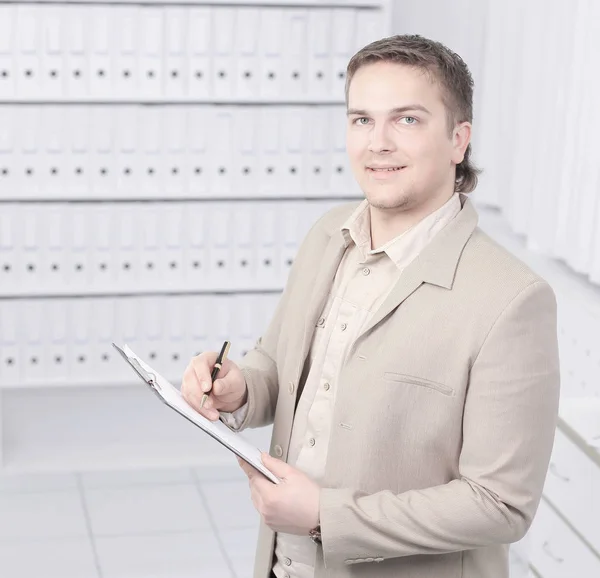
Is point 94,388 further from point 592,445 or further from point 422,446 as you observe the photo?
point 422,446

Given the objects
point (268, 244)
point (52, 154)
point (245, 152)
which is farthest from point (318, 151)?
point (52, 154)

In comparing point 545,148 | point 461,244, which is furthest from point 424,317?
point 545,148

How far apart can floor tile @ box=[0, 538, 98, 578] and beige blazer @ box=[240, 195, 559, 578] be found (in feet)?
6.29

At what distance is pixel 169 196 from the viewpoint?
3.69 meters

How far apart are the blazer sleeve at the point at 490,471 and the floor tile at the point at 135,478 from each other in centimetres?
A: 258

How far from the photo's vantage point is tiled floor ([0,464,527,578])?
10.9ft

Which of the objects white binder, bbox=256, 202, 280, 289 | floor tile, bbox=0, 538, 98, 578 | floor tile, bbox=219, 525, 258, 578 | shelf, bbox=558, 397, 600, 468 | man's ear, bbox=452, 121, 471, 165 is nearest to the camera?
man's ear, bbox=452, 121, 471, 165

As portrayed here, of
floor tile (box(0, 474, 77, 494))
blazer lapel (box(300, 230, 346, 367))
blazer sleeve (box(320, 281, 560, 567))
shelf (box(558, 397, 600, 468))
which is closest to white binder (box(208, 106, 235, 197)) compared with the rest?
floor tile (box(0, 474, 77, 494))

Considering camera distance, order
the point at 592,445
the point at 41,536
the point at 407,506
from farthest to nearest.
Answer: the point at 41,536, the point at 592,445, the point at 407,506

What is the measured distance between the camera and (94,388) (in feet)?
13.3

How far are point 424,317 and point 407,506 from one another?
0.88ft

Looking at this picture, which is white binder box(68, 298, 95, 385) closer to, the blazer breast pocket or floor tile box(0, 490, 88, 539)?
floor tile box(0, 490, 88, 539)

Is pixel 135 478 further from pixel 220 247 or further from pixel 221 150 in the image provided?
pixel 221 150

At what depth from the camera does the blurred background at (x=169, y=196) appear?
3.42 m
